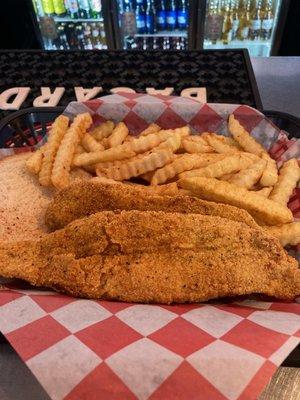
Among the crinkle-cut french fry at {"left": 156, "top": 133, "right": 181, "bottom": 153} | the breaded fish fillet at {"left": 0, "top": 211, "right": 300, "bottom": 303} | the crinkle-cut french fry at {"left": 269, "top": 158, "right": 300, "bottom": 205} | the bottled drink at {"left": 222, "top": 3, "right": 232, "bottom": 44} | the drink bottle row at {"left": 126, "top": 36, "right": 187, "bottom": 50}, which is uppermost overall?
the breaded fish fillet at {"left": 0, "top": 211, "right": 300, "bottom": 303}

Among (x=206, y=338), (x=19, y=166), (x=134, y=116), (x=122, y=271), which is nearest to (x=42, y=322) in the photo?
(x=122, y=271)

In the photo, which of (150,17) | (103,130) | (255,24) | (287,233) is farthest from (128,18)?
(287,233)

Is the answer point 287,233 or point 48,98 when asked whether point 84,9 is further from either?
point 287,233

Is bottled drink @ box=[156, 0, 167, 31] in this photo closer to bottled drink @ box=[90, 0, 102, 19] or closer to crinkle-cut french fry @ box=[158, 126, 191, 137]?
bottled drink @ box=[90, 0, 102, 19]

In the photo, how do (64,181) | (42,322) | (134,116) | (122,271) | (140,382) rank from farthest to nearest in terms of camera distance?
1. (134,116)
2. (64,181)
3. (122,271)
4. (42,322)
5. (140,382)

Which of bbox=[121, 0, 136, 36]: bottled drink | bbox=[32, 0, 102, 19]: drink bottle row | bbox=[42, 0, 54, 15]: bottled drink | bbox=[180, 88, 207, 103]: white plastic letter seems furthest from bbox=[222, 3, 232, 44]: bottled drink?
bbox=[180, 88, 207, 103]: white plastic letter

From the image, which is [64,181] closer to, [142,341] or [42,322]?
[42,322]
